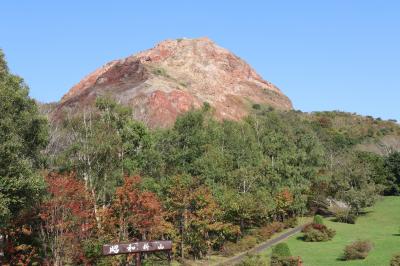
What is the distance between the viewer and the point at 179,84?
400 ft

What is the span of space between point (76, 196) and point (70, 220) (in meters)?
1.52

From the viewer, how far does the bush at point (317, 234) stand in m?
49.3

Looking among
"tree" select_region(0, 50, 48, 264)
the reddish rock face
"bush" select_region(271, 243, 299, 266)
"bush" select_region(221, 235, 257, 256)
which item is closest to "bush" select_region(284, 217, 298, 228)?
"bush" select_region(221, 235, 257, 256)

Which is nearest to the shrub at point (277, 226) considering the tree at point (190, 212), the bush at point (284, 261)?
the tree at point (190, 212)

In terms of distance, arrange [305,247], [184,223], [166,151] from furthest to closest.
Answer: [166,151] < [305,247] < [184,223]

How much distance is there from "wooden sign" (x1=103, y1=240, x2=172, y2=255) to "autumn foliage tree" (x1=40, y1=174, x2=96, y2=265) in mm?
10417

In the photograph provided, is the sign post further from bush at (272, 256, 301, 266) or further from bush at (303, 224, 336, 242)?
bush at (303, 224, 336, 242)

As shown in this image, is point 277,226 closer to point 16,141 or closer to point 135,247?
point 16,141

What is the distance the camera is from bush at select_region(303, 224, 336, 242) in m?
49.3

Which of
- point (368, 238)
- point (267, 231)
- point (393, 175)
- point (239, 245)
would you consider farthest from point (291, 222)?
point (393, 175)

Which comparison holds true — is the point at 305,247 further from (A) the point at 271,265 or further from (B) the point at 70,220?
(B) the point at 70,220

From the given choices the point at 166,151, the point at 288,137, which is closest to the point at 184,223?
the point at 166,151

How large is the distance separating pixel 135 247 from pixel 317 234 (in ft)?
109

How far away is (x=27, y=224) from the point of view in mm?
30188
